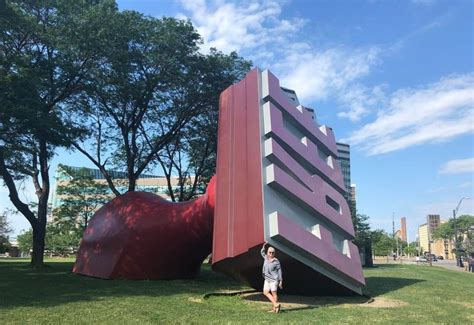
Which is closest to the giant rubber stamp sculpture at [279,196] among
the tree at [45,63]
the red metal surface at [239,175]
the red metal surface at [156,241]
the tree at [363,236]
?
the red metal surface at [239,175]

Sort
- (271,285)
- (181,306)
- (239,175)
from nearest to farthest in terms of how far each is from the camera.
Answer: (271,285), (181,306), (239,175)

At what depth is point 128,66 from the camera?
25156 millimetres

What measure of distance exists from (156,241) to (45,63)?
1145 cm

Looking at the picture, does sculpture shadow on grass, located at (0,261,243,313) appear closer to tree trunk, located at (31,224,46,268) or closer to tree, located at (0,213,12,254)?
tree trunk, located at (31,224,46,268)

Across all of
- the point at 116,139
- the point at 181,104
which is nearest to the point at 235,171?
the point at 181,104

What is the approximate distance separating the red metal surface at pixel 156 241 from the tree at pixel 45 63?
5.73 m

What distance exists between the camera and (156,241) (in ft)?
59.9

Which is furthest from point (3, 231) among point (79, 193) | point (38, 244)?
point (38, 244)

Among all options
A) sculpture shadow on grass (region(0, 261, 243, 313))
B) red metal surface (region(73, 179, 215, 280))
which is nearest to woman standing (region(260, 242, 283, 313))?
sculpture shadow on grass (region(0, 261, 243, 313))

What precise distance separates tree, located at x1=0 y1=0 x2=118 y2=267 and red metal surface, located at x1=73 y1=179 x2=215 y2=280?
18.8 ft

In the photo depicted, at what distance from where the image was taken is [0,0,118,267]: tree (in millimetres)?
20359

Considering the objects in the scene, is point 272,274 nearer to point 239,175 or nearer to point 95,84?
point 239,175

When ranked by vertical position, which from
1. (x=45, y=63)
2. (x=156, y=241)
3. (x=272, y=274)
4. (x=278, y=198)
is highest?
(x=45, y=63)

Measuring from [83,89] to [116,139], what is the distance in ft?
18.7
